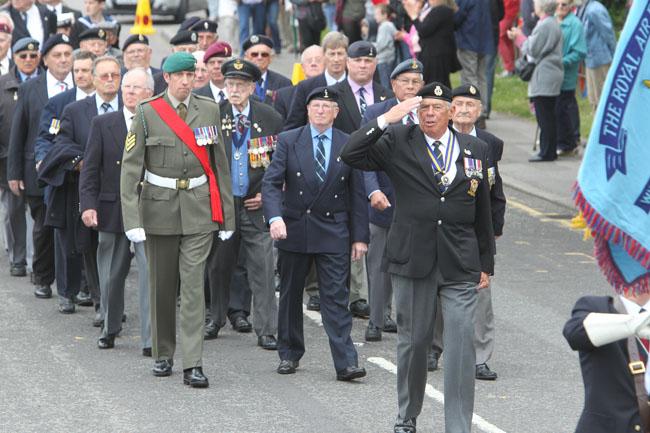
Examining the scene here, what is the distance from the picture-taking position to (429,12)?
2073 cm

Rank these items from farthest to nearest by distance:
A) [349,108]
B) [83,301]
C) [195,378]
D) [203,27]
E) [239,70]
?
[203,27], [83,301], [349,108], [239,70], [195,378]

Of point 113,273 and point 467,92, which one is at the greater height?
point 467,92

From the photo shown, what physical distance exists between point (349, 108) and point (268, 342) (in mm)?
2261

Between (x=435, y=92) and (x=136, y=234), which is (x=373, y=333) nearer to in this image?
(x=136, y=234)

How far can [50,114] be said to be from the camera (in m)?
12.9

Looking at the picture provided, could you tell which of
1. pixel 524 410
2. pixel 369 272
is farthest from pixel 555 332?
pixel 524 410

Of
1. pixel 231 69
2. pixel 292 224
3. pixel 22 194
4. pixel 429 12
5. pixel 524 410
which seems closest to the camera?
pixel 524 410

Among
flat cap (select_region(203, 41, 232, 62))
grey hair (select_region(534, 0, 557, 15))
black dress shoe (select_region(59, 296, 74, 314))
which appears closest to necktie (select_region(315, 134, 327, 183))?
flat cap (select_region(203, 41, 232, 62))

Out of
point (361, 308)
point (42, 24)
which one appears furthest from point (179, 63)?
point (42, 24)

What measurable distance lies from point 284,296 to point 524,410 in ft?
6.36

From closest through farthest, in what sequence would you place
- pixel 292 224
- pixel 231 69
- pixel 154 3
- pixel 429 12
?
1. pixel 292 224
2. pixel 231 69
3. pixel 429 12
4. pixel 154 3

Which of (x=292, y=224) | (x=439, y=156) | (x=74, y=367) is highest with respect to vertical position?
(x=439, y=156)

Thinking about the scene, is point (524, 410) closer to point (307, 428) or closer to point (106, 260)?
point (307, 428)

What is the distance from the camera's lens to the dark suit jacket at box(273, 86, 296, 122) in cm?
1362
